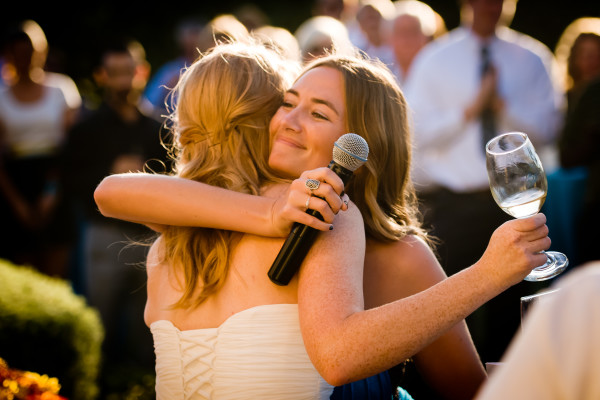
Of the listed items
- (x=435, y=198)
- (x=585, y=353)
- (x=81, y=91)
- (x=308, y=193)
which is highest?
(x=585, y=353)

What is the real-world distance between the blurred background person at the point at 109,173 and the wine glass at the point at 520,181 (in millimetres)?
4587

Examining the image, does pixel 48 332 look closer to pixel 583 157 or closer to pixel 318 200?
pixel 318 200

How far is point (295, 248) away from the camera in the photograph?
7.41 ft

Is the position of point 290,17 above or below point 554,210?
below

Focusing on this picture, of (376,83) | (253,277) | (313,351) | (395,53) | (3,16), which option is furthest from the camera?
(3,16)

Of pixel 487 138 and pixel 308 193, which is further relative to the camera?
pixel 487 138

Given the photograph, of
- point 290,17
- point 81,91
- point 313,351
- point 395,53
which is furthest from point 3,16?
point 313,351

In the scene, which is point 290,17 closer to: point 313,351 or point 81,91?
point 81,91

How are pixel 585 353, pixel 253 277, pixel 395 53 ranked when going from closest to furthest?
pixel 585 353 < pixel 253 277 < pixel 395 53

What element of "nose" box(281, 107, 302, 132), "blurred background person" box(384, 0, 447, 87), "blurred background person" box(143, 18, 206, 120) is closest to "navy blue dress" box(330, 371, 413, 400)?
"nose" box(281, 107, 302, 132)

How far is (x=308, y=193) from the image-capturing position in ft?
7.26

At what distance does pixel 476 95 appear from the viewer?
228 inches

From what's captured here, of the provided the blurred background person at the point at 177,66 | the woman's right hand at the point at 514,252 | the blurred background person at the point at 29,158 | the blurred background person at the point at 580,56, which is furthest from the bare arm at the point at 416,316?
the blurred background person at the point at 29,158

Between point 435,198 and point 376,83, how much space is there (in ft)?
10.1
